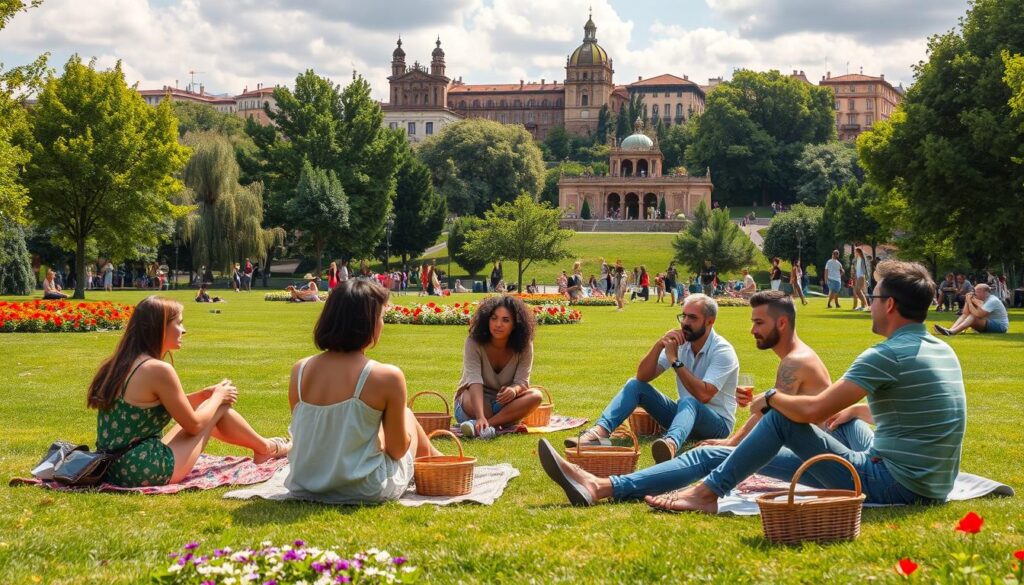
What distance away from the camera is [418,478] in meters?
6.41

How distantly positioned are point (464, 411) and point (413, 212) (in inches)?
2494

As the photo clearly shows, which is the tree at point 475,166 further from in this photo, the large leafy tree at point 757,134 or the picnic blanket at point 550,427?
the picnic blanket at point 550,427

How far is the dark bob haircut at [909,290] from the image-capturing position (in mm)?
5594

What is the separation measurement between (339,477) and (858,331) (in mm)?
16472

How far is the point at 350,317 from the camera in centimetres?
595

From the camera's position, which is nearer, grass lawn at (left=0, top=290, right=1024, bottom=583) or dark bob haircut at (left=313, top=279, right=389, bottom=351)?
grass lawn at (left=0, top=290, right=1024, bottom=583)

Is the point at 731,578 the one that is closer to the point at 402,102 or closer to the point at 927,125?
the point at 927,125

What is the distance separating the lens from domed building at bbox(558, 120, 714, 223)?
109m

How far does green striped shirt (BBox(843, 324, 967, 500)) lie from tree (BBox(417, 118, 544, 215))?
88941 millimetres

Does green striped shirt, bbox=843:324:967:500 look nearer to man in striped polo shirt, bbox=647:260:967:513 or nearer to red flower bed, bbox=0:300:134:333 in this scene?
man in striped polo shirt, bbox=647:260:967:513

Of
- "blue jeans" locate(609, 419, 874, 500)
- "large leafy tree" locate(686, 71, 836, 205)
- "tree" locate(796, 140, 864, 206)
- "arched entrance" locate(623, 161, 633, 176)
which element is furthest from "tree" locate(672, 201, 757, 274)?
"blue jeans" locate(609, 419, 874, 500)

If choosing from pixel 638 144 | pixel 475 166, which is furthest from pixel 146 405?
pixel 638 144

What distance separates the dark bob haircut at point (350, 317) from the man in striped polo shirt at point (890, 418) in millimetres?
1768

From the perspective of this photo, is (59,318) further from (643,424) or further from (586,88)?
(586,88)
